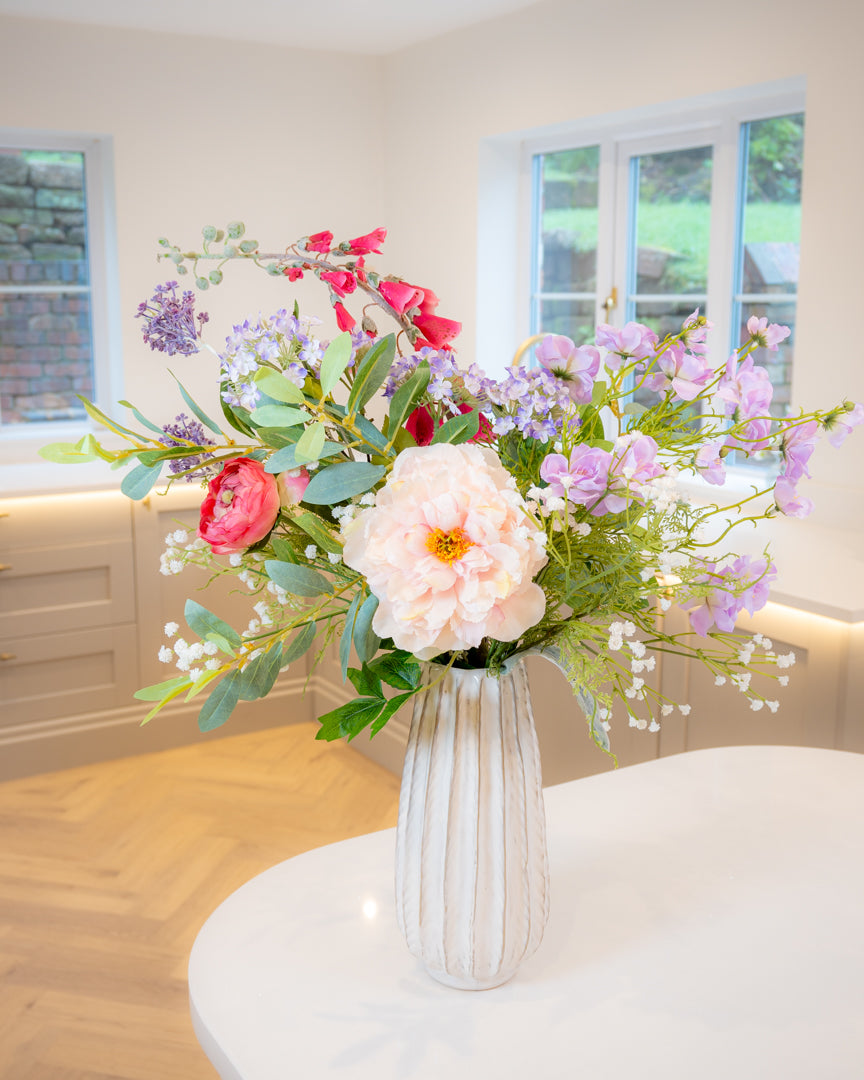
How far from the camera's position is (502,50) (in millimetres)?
3688

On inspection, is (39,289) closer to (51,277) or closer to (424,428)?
(51,277)

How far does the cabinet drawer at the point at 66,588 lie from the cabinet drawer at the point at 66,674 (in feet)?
0.13

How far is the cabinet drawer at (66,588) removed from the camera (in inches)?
130

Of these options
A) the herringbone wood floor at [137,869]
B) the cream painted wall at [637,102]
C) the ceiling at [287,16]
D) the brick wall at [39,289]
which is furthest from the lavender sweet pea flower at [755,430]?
the brick wall at [39,289]

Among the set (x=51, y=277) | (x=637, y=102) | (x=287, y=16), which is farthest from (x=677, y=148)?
(x=51, y=277)

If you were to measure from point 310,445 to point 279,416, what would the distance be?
38 mm

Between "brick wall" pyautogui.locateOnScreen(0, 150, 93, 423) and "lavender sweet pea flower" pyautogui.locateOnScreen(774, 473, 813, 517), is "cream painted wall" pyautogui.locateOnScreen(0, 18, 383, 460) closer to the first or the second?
"brick wall" pyautogui.locateOnScreen(0, 150, 93, 423)

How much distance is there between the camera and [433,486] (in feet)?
2.39

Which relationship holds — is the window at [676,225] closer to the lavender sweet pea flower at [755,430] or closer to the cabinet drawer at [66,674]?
the cabinet drawer at [66,674]

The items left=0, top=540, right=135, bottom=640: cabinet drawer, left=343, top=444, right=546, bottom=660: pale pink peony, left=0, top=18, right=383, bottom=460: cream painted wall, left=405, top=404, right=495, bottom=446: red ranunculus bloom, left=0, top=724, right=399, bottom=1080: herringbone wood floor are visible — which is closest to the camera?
left=343, top=444, right=546, bottom=660: pale pink peony

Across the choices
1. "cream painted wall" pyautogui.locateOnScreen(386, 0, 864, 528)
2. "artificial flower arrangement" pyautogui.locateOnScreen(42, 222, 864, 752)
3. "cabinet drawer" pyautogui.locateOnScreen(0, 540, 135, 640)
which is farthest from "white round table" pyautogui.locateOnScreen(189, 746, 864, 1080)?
"cabinet drawer" pyautogui.locateOnScreen(0, 540, 135, 640)

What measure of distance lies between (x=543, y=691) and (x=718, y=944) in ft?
5.62

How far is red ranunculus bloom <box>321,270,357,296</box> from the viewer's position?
79cm

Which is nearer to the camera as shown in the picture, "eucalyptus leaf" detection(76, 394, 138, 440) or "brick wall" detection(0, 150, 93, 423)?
"eucalyptus leaf" detection(76, 394, 138, 440)
